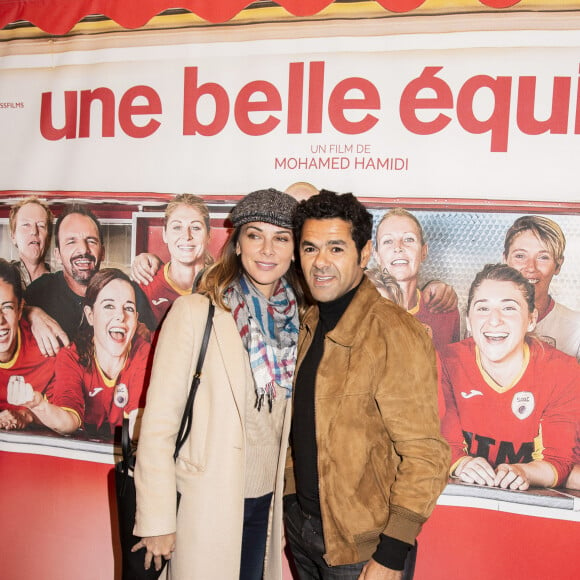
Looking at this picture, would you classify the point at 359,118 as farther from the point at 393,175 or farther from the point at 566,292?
the point at 566,292

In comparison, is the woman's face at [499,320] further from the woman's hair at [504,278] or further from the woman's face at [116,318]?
the woman's face at [116,318]

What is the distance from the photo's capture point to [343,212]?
1.71 metres

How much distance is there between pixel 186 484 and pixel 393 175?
1572 millimetres

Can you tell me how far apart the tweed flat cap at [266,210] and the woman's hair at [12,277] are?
1.56 metres

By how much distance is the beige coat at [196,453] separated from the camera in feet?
5.74

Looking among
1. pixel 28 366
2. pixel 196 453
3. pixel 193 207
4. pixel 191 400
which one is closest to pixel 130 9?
pixel 193 207

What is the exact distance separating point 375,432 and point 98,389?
1.68 m

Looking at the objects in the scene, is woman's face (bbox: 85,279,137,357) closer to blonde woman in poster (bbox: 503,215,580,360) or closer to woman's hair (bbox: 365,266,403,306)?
woman's hair (bbox: 365,266,403,306)

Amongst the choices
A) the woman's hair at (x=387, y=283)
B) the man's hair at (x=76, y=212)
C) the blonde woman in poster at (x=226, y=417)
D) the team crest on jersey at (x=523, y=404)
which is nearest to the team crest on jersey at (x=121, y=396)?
the man's hair at (x=76, y=212)

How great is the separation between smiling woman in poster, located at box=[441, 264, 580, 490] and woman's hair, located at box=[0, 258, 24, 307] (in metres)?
2.23

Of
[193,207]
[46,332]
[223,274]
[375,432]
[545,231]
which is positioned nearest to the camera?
[375,432]

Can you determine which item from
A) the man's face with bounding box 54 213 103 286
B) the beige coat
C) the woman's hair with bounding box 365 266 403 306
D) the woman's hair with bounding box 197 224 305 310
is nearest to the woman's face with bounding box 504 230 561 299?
the woman's hair with bounding box 365 266 403 306

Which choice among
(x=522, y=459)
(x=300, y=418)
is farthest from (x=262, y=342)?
(x=522, y=459)

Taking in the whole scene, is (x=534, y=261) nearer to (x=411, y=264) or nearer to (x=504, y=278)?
(x=504, y=278)
